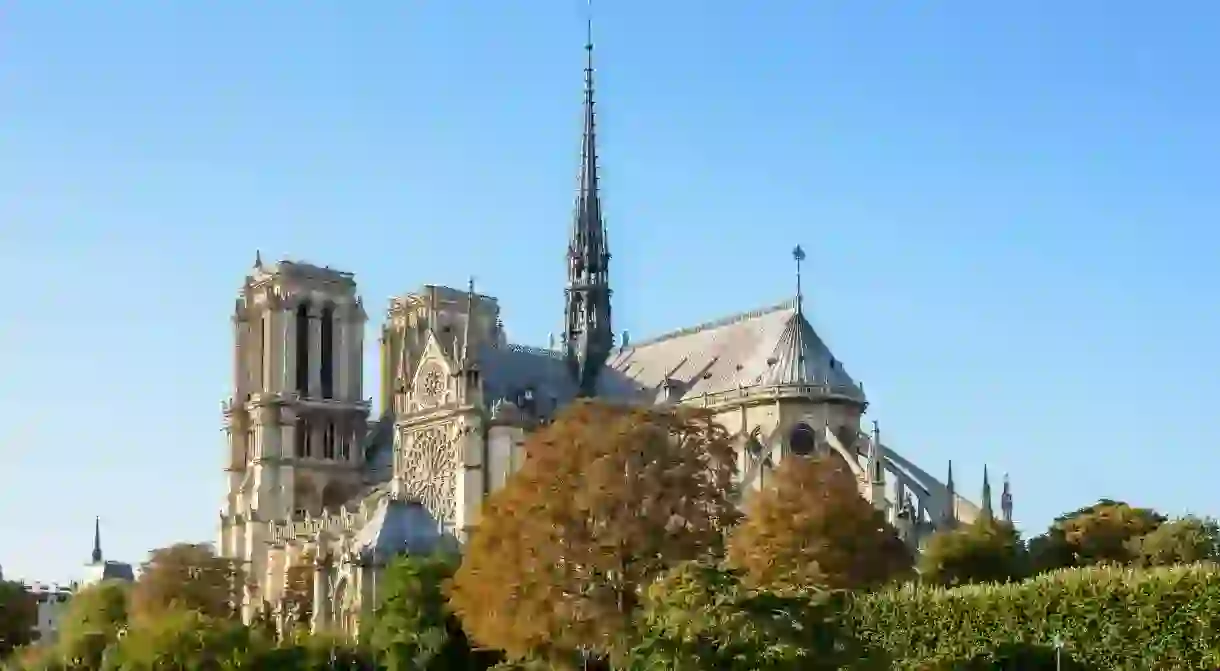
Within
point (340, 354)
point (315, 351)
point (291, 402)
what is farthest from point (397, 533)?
point (340, 354)

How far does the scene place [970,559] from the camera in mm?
61656

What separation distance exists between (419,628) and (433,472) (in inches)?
1087

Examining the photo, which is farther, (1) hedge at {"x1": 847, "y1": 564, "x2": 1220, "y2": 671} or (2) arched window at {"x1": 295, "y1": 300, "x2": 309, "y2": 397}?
(2) arched window at {"x1": 295, "y1": 300, "x2": 309, "y2": 397}

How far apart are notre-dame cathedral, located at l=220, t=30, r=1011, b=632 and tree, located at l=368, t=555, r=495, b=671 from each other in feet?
26.6

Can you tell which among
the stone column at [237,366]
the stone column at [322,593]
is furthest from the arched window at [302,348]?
the stone column at [322,593]

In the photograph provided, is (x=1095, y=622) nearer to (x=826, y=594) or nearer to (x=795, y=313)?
(x=826, y=594)

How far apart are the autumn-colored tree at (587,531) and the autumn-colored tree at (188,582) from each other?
85.7ft

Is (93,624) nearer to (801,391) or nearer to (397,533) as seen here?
(397,533)

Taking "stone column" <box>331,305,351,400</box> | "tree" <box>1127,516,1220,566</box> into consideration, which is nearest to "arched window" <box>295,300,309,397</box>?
"stone column" <box>331,305,351,400</box>

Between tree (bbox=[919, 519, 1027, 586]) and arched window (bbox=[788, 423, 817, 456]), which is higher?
arched window (bbox=[788, 423, 817, 456])

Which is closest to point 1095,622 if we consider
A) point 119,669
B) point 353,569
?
point 119,669

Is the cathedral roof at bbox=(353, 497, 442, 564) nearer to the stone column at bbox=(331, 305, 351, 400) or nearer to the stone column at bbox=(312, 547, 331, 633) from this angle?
the stone column at bbox=(312, 547, 331, 633)

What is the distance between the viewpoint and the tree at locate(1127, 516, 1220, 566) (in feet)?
203

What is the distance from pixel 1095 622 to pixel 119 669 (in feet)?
101
